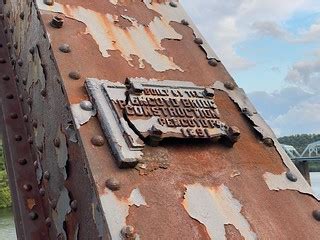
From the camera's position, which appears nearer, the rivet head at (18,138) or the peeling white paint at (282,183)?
the peeling white paint at (282,183)

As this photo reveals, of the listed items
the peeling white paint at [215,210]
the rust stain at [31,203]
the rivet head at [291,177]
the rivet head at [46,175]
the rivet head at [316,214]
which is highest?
the rivet head at [291,177]

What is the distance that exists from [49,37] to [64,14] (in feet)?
0.46

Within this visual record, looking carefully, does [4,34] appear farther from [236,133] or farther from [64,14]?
[236,133]

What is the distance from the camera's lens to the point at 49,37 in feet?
5.77

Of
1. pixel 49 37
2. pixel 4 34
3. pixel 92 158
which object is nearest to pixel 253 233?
pixel 92 158

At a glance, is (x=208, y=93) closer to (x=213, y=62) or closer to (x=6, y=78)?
(x=213, y=62)

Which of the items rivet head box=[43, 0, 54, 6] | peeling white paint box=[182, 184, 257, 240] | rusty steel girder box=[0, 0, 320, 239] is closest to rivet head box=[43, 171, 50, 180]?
rusty steel girder box=[0, 0, 320, 239]

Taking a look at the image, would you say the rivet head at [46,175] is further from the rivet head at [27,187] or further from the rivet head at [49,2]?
the rivet head at [49,2]

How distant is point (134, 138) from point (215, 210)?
0.92ft

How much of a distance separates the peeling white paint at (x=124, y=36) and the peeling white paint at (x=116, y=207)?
1.79 ft

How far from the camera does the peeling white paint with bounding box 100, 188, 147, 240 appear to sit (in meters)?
1.28

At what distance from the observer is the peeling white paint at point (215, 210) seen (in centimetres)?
138

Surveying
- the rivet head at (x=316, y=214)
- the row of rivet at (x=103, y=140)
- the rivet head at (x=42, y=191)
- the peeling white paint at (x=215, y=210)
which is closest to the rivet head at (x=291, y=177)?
the row of rivet at (x=103, y=140)

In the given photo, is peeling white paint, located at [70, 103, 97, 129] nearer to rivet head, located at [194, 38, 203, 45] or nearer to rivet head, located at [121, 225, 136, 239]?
rivet head, located at [121, 225, 136, 239]
